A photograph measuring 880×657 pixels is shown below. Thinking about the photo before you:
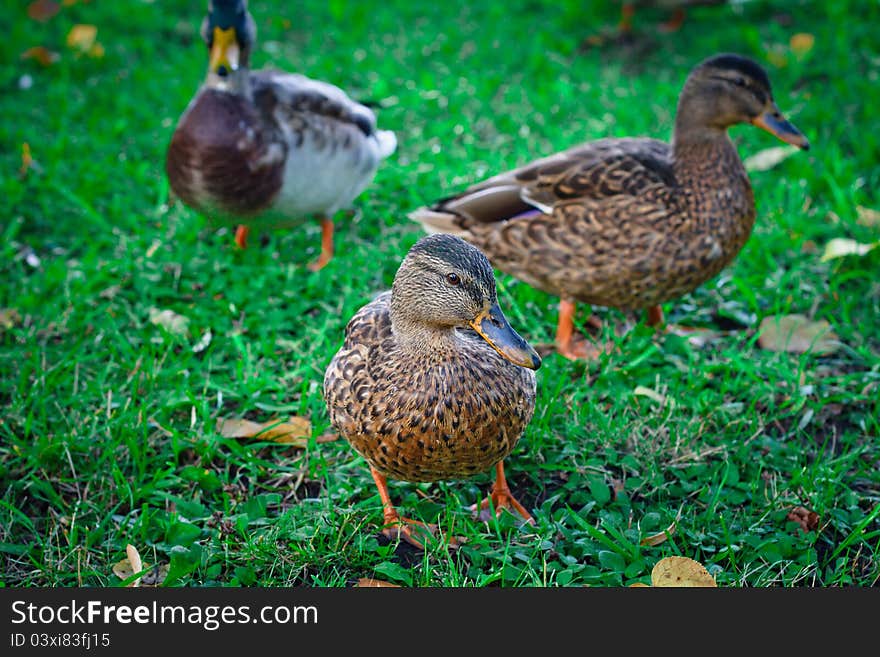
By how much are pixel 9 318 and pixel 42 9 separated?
10.9 feet

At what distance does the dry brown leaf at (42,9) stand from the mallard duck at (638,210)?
12.8ft

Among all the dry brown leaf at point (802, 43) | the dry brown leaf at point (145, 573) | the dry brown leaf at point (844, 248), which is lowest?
the dry brown leaf at point (145, 573)

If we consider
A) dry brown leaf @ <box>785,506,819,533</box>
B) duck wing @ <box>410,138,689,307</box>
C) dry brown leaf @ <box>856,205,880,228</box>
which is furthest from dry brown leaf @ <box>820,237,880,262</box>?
dry brown leaf @ <box>785,506,819,533</box>

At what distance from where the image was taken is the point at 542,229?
330cm

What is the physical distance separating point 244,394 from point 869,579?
1977 millimetres

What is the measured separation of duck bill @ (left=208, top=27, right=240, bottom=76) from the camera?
370 cm

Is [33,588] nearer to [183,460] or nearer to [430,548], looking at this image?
[183,460]

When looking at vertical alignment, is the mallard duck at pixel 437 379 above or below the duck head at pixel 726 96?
below

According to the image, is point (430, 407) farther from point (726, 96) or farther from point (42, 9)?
point (42, 9)

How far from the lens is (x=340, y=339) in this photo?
3422 millimetres

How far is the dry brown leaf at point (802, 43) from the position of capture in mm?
5305

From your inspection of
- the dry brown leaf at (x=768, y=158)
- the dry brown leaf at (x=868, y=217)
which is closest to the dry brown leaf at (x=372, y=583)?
the dry brown leaf at (x=868, y=217)

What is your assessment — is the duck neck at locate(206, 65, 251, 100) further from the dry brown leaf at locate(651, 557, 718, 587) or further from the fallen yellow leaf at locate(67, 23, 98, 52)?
the dry brown leaf at locate(651, 557, 718, 587)

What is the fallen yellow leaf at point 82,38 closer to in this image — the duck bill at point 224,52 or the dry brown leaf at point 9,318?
the duck bill at point 224,52
